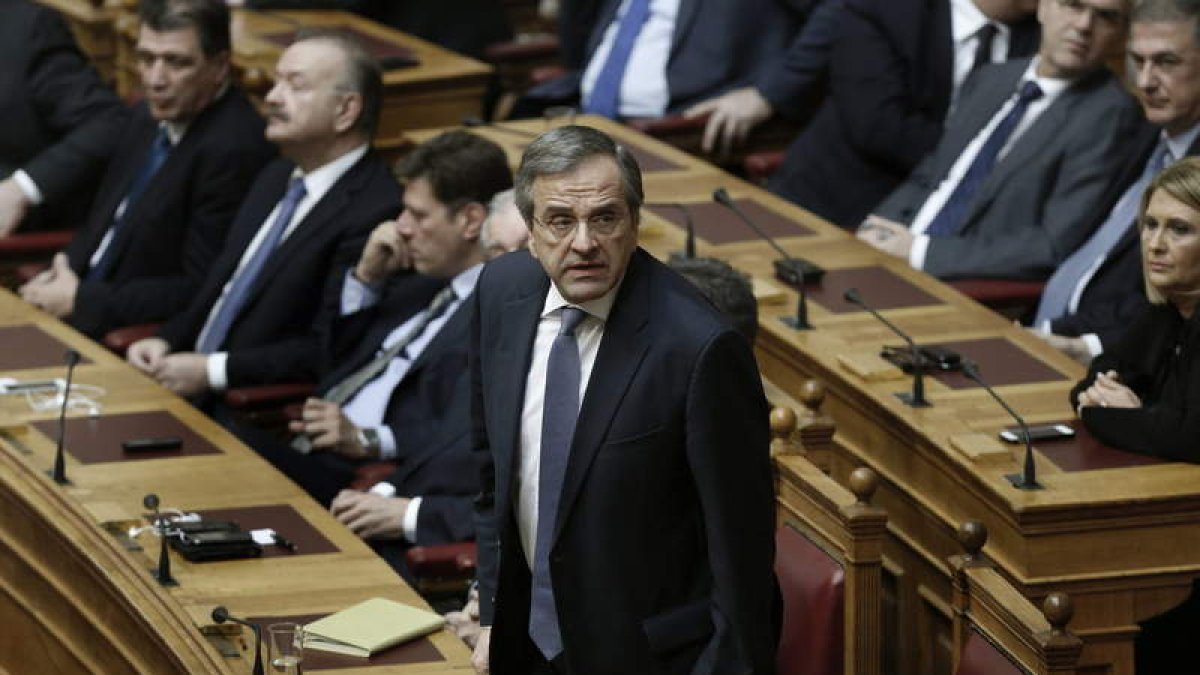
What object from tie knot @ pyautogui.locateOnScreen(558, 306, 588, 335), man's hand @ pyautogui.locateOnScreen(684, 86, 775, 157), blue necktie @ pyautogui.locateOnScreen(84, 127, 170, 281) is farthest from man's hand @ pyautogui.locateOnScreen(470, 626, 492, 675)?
man's hand @ pyautogui.locateOnScreen(684, 86, 775, 157)

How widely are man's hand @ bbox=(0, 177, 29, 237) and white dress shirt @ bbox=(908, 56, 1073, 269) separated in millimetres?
2274

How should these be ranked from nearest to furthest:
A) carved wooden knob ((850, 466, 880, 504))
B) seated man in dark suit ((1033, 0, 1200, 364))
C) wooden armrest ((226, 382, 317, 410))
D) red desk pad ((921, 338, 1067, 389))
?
carved wooden knob ((850, 466, 880, 504)) → red desk pad ((921, 338, 1067, 389)) → seated man in dark suit ((1033, 0, 1200, 364)) → wooden armrest ((226, 382, 317, 410))

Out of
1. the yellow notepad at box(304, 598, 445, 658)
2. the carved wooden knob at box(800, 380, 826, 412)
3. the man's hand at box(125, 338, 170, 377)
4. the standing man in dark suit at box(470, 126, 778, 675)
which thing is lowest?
the man's hand at box(125, 338, 170, 377)

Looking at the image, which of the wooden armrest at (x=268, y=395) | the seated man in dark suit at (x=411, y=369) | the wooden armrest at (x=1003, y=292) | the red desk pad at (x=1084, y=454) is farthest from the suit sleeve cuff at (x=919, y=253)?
the wooden armrest at (x=268, y=395)

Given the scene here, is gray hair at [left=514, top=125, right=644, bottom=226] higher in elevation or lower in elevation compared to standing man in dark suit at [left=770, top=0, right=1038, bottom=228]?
higher

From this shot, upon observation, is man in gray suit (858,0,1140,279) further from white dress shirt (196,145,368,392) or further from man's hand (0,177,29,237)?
man's hand (0,177,29,237)

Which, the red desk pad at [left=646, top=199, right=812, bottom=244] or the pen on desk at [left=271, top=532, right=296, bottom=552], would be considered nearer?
the pen on desk at [left=271, top=532, right=296, bottom=552]

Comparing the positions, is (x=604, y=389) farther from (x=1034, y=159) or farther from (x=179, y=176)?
(x=179, y=176)

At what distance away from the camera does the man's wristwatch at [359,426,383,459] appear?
16.6 feet

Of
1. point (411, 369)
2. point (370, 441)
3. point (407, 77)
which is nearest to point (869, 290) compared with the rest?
point (411, 369)

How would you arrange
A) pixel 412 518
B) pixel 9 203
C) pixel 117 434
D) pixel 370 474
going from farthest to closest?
pixel 9 203 < pixel 370 474 < pixel 117 434 < pixel 412 518

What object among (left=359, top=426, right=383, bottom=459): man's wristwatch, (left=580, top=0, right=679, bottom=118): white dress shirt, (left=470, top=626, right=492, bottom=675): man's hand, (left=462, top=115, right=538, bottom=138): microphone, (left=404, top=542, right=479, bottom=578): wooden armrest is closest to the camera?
(left=470, top=626, right=492, bottom=675): man's hand

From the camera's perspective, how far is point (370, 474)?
4984 millimetres

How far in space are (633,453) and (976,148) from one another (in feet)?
8.21
